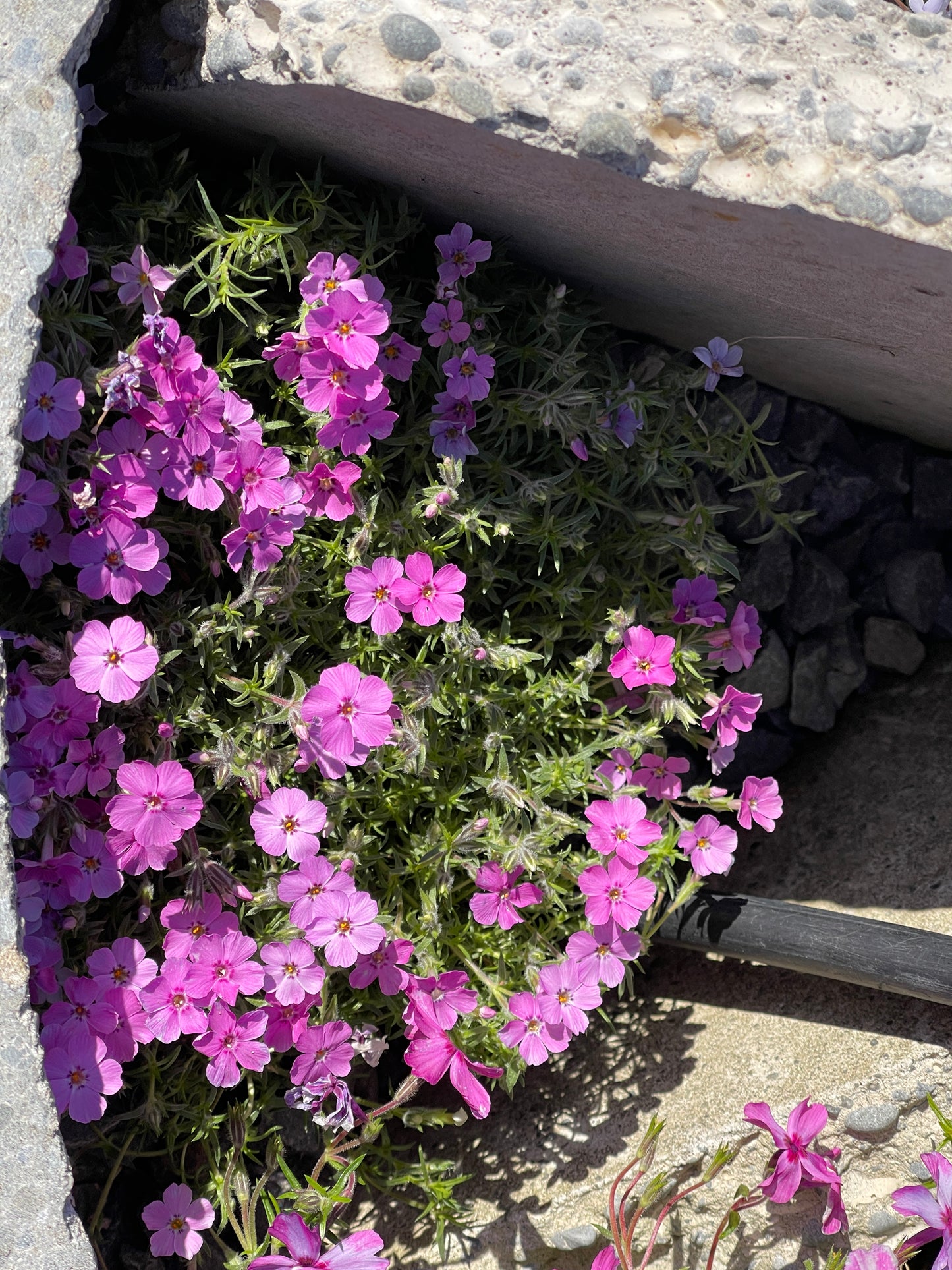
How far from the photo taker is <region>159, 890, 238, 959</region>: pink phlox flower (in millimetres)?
1564

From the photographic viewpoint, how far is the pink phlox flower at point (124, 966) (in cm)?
156

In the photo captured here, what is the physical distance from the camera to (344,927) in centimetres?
159

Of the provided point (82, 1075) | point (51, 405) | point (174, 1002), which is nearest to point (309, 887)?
point (174, 1002)

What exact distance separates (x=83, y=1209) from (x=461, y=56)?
1810 mm

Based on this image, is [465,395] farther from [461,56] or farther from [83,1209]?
[83,1209]

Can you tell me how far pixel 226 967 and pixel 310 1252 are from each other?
1.34 feet

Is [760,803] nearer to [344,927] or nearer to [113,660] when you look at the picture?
[344,927]

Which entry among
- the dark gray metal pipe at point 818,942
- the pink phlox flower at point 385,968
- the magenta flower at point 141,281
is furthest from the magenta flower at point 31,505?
the dark gray metal pipe at point 818,942

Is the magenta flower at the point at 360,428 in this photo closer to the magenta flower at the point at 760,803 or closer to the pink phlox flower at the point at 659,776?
the pink phlox flower at the point at 659,776

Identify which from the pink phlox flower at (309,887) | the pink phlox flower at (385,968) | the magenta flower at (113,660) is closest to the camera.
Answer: the magenta flower at (113,660)

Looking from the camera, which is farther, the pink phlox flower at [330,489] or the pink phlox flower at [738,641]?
the pink phlox flower at [738,641]

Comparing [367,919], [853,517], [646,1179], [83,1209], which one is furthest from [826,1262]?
[853,517]

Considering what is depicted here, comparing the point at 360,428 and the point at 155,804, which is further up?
the point at 360,428

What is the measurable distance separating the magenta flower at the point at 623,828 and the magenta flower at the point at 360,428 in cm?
68
